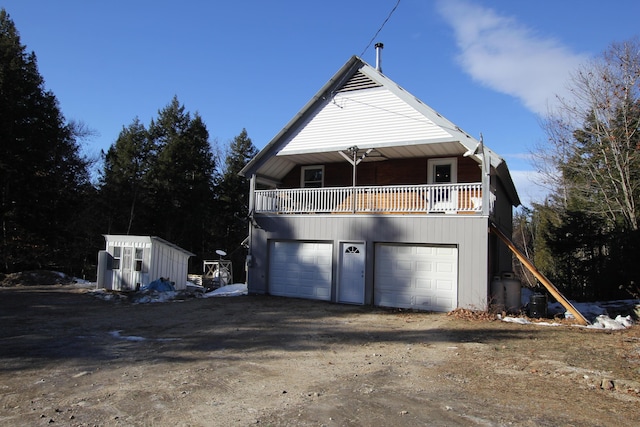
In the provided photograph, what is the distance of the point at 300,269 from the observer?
1519cm

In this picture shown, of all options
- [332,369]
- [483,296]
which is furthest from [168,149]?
[332,369]

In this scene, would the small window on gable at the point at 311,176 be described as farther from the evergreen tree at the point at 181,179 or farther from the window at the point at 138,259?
the evergreen tree at the point at 181,179

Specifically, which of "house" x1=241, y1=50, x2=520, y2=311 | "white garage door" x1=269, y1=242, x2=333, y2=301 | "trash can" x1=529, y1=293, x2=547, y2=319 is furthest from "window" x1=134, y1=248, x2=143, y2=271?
"trash can" x1=529, y1=293, x2=547, y2=319

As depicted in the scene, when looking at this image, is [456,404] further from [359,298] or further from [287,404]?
[359,298]

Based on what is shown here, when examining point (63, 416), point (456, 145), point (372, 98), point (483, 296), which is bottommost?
point (63, 416)

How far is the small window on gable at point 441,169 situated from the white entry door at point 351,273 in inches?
156

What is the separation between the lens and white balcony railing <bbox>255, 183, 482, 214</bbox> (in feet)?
42.9

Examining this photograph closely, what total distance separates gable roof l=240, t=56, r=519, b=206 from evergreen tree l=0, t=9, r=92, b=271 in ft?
54.8

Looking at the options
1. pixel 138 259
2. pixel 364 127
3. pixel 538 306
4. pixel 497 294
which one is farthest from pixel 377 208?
→ pixel 138 259

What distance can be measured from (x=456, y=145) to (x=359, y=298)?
601cm

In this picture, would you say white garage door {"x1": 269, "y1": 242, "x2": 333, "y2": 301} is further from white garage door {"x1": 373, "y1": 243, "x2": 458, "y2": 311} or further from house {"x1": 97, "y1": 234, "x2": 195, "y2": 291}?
house {"x1": 97, "y1": 234, "x2": 195, "y2": 291}

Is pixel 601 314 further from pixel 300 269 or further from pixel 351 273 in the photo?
pixel 300 269

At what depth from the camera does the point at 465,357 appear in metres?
7.55

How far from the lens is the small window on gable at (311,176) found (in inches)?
704
